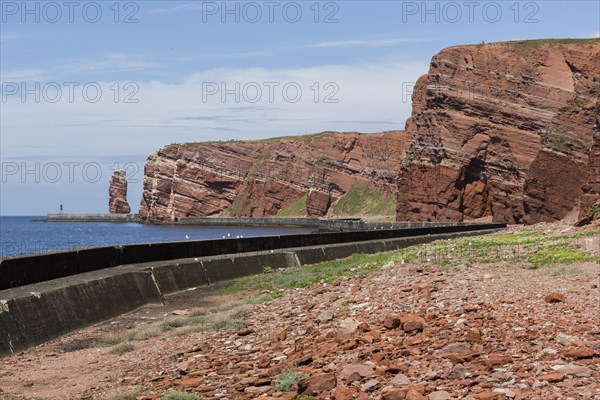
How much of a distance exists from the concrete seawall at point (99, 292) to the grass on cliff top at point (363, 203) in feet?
394

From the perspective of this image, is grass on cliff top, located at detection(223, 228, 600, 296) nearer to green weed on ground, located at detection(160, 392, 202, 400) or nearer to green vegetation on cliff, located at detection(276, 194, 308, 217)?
green weed on ground, located at detection(160, 392, 202, 400)

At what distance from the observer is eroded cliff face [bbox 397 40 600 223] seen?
78.1m

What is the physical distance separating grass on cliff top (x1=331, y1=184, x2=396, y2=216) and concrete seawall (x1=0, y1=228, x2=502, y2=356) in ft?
394

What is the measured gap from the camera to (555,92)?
7719cm

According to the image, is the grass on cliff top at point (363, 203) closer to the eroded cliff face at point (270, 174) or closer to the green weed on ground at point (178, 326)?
the eroded cliff face at point (270, 174)

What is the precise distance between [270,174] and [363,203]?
25709 millimetres

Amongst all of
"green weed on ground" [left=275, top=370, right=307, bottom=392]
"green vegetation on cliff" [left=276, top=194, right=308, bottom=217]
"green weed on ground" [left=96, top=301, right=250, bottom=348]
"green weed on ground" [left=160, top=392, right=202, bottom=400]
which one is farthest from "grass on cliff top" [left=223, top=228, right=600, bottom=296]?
"green vegetation on cliff" [left=276, top=194, right=308, bottom=217]

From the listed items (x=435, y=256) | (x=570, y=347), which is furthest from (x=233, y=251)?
(x=570, y=347)

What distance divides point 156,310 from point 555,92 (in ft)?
221

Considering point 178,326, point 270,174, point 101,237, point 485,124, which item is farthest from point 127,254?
point 270,174

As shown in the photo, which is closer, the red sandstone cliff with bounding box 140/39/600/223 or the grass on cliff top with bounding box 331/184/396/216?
the red sandstone cliff with bounding box 140/39/600/223

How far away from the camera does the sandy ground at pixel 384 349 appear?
310 inches

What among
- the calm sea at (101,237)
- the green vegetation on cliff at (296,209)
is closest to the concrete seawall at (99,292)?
the calm sea at (101,237)

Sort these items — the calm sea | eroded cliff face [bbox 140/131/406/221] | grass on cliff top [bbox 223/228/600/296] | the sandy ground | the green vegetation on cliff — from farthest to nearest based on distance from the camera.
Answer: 1. the green vegetation on cliff
2. eroded cliff face [bbox 140/131/406/221]
3. the calm sea
4. grass on cliff top [bbox 223/228/600/296]
5. the sandy ground
